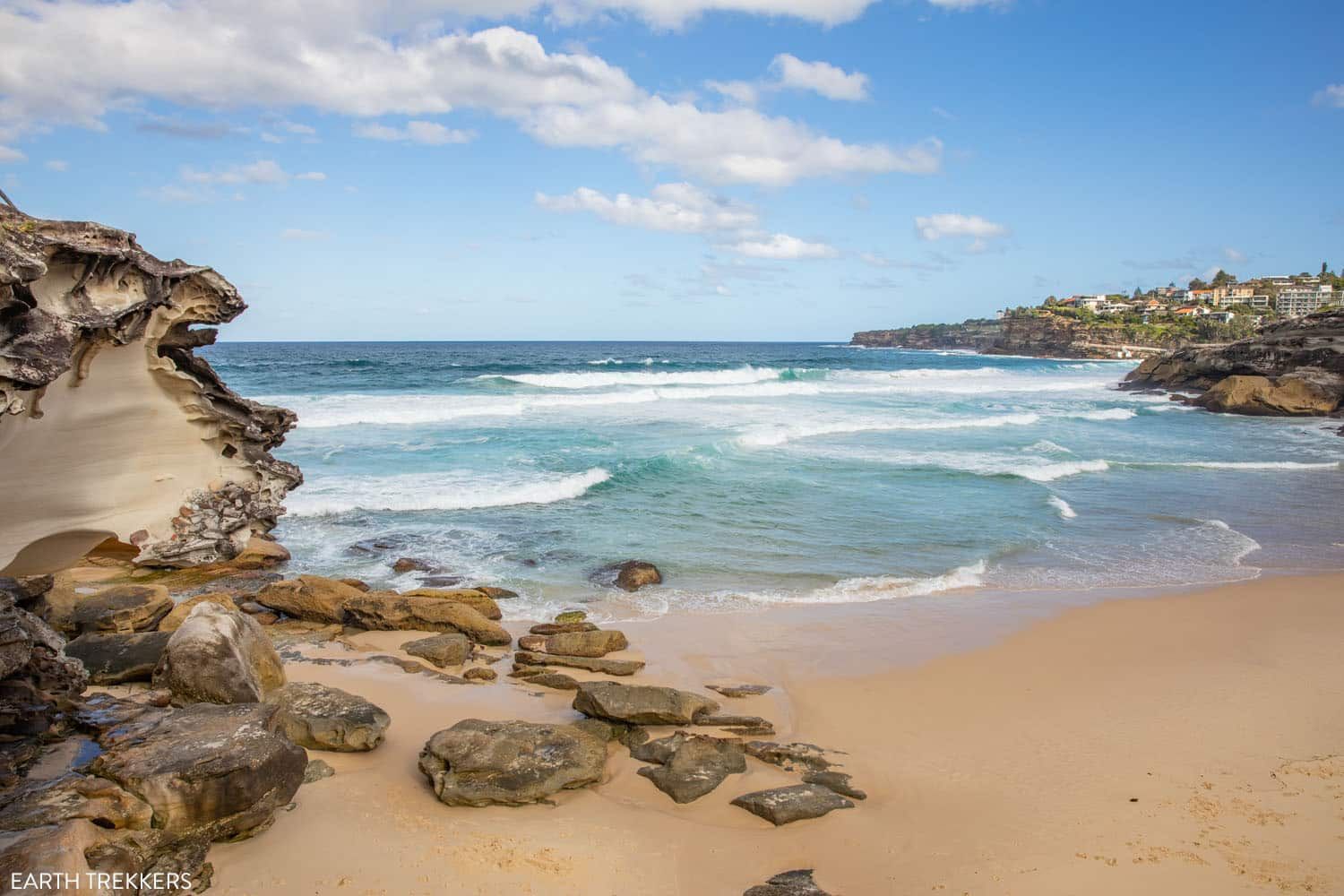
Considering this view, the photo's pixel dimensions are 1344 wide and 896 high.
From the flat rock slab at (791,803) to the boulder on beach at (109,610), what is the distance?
5943 millimetres

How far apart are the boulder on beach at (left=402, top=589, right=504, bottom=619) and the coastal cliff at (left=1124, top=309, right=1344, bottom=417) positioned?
3827cm

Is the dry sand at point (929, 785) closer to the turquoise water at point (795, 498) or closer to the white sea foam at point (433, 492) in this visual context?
the turquoise water at point (795, 498)

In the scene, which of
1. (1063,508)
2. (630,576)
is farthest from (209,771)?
(1063,508)

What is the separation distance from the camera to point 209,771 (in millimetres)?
4586

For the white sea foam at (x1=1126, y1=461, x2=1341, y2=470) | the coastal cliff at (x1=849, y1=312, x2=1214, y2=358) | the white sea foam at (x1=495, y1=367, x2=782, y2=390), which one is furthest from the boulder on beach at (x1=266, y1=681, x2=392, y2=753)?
the coastal cliff at (x1=849, y1=312, x2=1214, y2=358)

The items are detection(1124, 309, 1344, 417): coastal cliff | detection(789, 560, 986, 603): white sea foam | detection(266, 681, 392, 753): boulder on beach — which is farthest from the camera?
detection(1124, 309, 1344, 417): coastal cliff

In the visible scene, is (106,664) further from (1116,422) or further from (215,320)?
(1116,422)

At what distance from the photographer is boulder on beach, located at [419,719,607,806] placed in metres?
5.45

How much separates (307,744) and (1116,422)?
1330 inches

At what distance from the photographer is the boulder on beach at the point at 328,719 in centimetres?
603

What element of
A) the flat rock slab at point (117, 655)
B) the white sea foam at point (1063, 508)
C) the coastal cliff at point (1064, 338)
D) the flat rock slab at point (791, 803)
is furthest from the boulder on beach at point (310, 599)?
the coastal cliff at point (1064, 338)

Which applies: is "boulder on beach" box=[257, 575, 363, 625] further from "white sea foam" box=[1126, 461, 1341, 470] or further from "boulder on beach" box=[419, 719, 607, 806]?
"white sea foam" box=[1126, 461, 1341, 470]

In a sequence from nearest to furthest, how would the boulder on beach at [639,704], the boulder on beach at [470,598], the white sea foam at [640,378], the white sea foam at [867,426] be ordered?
the boulder on beach at [639,704]
the boulder on beach at [470,598]
the white sea foam at [867,426]
the white sea foam at [640,378]

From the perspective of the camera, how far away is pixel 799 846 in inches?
203
